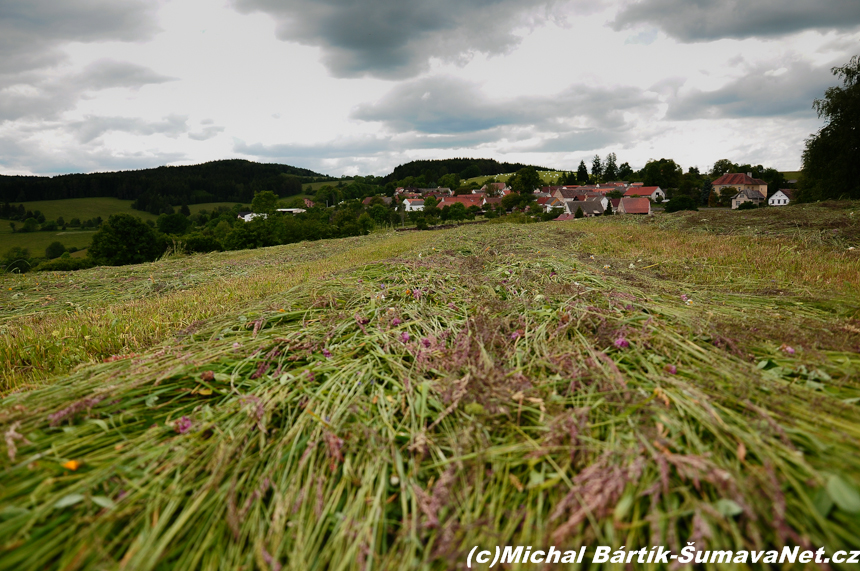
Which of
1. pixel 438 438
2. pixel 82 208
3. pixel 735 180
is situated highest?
pixel 735 180

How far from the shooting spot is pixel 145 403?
2.17 m

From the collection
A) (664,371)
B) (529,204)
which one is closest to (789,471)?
(664,371)

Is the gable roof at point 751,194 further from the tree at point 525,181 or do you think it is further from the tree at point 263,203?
the tree at point 263,203

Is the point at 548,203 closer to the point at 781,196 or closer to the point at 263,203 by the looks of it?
the point at 781,196

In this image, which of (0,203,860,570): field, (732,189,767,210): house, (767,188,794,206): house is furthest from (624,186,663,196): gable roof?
(0,203,860,570): field

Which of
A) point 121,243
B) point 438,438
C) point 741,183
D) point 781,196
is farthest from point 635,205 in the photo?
point 438,438

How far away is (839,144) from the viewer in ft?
71.6

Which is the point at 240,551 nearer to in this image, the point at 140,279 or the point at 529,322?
the point at 529,322

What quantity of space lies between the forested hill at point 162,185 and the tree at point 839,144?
95303 millimetres

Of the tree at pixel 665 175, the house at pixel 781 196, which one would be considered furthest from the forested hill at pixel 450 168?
the house at pixel 781 196

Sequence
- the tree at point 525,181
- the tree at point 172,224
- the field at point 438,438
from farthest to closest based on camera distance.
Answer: the tree at point 525,181, the tree at point 172,224, the field at point 438,438

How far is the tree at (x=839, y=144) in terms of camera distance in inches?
832

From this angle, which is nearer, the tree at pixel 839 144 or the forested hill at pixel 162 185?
the tree at pixel 839 144

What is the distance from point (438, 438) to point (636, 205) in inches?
2486
